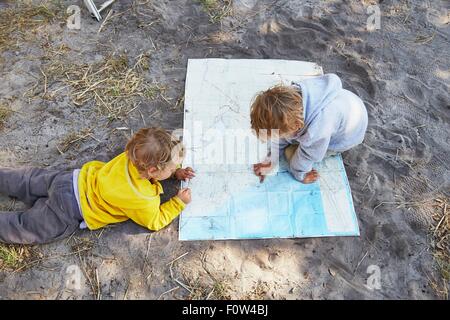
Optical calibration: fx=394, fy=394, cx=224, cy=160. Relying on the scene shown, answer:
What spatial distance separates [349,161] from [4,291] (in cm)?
228

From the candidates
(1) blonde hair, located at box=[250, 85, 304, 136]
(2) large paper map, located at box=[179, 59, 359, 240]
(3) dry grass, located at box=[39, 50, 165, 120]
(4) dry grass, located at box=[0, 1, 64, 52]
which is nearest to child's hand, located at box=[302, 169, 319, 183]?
(2) large paper map, located at box=[179, 59, 359, 240]

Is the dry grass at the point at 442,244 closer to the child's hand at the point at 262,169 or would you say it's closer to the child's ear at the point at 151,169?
the child's hand at the point at 262,169

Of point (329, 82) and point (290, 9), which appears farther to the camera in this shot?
point (290, 9)

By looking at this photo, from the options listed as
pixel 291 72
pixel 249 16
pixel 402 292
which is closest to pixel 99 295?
pixel 402 292

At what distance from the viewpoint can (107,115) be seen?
9.44 ft

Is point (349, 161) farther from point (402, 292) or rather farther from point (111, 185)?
point (111, 185)

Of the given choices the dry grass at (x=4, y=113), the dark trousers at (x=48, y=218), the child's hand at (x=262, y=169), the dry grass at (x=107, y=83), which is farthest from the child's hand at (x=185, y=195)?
the dry grass at (x=4, y=113)

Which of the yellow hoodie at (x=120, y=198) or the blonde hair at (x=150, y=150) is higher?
the blonde hair at (x=150, y=150)

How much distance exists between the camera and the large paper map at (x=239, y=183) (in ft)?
8.02

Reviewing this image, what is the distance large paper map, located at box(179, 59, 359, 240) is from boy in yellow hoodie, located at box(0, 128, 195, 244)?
0.71 ft

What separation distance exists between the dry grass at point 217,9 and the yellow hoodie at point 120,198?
1741 millimetres

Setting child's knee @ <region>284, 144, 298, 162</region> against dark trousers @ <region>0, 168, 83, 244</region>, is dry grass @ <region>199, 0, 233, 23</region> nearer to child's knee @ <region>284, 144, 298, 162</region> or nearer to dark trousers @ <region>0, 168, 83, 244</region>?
child's knee @ <region>284, 144, 298, 162</region>

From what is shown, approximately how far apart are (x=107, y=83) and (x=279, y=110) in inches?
63.0

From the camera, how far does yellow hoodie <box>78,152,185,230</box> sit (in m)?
2.12
